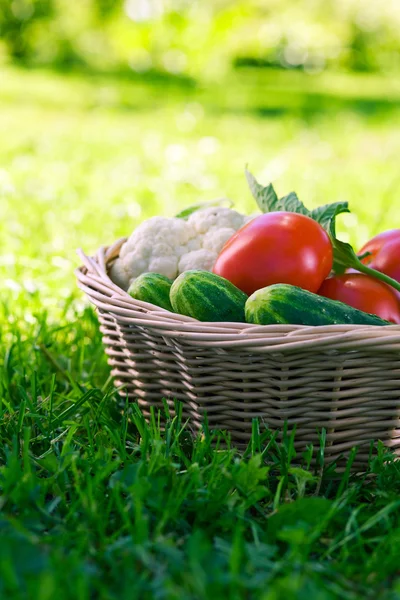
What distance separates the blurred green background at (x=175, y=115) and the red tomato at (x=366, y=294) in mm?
1322

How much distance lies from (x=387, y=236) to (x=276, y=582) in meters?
1.23

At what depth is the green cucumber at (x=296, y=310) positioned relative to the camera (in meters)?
1.87

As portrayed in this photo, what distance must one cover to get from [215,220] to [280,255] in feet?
1.59

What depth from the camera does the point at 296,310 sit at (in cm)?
187

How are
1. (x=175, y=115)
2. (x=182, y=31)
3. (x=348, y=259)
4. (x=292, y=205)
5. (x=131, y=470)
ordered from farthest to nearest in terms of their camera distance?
(x=182, y=31) < (x=175, y=115) < (x=292, y=205) < (x=348, y=259) < (x=131, y=470)

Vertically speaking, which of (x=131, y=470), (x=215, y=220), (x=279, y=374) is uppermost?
(x=215, y=220)

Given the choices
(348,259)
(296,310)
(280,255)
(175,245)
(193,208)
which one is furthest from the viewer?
(193,208)

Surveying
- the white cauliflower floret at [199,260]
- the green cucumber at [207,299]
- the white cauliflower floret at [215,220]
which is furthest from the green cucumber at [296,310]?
the white cauliflower floret at [215,220]

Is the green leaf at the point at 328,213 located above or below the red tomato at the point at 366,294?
above

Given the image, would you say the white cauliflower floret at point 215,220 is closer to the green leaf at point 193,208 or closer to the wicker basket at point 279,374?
the green leaf at point 193,208

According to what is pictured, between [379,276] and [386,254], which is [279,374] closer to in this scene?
[379,276]

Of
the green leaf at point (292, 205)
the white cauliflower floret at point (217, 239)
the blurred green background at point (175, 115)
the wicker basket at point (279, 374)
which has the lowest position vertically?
the blurred green background at point (175, 115)

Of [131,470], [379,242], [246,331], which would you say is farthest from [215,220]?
[131,470]

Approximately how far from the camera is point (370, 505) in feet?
5.82
